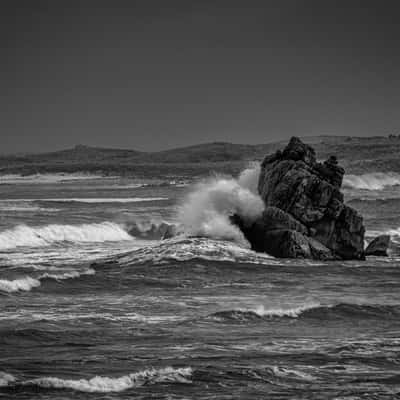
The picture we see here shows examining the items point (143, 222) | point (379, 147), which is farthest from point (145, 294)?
point (379, 147)

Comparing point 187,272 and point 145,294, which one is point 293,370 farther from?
point 187,272

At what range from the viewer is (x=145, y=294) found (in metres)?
21.9

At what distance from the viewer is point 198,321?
1838 centimetres

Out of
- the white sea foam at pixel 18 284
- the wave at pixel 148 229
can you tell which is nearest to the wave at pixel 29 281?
the white sea foam at pixel 18 284

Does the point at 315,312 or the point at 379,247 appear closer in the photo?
the point at 315,312

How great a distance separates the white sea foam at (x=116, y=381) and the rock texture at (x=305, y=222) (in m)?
13.8

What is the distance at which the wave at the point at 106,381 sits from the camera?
13409 millimetres

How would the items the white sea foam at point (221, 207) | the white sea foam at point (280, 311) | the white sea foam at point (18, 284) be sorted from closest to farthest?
1. the white sea foam at point (280, 311)
2. the white sea foam at point (18, 284)
3. the white sea foam at point (221, 207)

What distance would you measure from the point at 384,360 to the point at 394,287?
8.30m

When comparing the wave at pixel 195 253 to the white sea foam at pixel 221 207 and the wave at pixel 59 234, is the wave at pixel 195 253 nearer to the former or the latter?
the white sea foam at pixel 221 207

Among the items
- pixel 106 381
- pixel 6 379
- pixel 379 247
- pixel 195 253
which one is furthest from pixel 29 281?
pixel 379 247

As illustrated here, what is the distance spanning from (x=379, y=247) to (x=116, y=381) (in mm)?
18083

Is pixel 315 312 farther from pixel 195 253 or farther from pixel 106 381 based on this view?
pixel 195 253

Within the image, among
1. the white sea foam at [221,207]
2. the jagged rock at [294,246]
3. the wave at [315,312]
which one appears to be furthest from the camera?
the white sea foam at [221,207]
